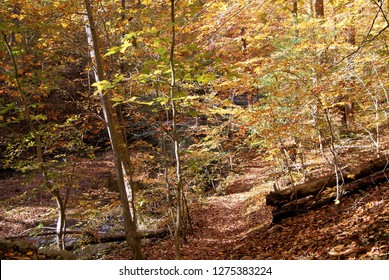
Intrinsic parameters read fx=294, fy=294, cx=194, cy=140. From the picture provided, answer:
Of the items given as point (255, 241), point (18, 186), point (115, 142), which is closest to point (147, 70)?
point (115, 142)

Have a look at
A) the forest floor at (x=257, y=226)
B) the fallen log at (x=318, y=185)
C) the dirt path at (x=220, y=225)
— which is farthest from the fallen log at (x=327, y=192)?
the dirt path at (x=220, y=225)

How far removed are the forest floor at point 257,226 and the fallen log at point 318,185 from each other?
0.37m

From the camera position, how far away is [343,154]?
8.12m

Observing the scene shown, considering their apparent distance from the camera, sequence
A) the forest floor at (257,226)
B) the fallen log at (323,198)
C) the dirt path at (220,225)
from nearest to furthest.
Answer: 1. the forest floor at (257,226)
2. the fallen log at (323,198)
3. the dirt path at (220,225)

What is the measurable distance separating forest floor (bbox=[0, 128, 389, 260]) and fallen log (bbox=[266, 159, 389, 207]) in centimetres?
37

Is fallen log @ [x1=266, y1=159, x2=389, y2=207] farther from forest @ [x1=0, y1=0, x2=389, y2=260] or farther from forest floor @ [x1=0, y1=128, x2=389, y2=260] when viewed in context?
forest floor @ [x1=0, y1=128, x2=389, y2=260]

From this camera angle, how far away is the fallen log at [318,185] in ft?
16.1

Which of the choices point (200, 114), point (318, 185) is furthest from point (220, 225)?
point (318, 185)

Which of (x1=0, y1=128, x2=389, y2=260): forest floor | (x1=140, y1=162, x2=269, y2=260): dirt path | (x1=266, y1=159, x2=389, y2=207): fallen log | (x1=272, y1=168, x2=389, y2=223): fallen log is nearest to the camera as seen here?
(x1=0, y1=128, x2=389, y2=260): forest floor

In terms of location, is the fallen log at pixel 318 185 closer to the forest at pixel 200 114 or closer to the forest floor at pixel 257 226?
the forest at pixel 200 114

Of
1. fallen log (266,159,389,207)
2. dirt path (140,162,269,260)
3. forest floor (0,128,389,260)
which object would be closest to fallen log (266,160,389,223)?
fallen log (266,159,389,207)

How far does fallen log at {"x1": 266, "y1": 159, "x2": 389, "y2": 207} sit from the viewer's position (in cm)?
489

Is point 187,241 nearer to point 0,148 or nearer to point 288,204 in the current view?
point 288,204

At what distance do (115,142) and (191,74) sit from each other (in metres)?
1.74
